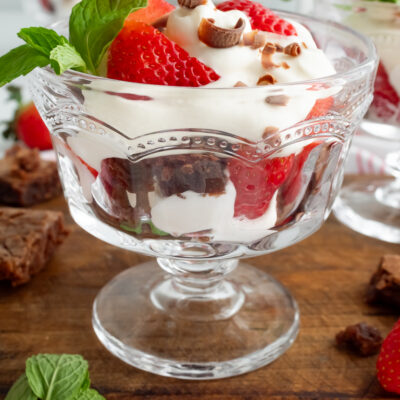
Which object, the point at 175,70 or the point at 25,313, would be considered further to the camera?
the point at 25,313

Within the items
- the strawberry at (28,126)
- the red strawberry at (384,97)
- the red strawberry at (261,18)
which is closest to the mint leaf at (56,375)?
the red strawberry at (261,18)

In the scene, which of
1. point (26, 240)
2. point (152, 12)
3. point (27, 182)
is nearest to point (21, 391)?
point (26, 240)

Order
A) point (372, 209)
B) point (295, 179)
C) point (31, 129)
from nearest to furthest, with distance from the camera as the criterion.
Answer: point (295, 179), point (372, 209), point (31, 129)

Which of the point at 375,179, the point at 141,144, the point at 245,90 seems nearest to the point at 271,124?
the point at 245,90

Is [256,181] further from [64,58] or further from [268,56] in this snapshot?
[64,58]

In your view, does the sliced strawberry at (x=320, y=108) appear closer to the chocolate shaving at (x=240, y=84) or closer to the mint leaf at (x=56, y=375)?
the chocolate shaving at (x=240, y=84)

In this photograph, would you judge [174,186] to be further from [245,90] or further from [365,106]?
[365,106]

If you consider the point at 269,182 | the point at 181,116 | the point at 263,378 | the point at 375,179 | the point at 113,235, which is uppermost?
the point at 181,116
